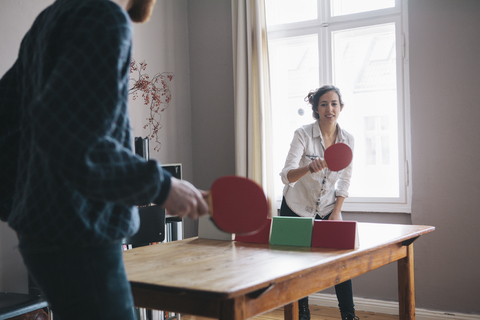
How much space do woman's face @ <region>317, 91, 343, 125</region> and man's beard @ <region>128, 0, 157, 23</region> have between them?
6.34 ft

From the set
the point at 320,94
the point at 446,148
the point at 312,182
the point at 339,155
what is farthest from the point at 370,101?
the point at 339,155

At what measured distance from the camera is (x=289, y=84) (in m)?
4.02

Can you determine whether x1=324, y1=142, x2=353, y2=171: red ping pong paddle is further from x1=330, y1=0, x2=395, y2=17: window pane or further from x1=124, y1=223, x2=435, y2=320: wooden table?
x1=330, y1=0, x2=395, y2=17: window pane

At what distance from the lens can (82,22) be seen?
86 cm

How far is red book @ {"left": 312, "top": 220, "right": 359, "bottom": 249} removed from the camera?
186cm

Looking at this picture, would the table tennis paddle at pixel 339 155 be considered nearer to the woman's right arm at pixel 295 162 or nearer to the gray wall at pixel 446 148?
the woman's right arm at pixel 295 162

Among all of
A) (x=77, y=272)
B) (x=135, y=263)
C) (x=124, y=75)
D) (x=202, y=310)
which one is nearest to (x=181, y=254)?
(x=135, y=263)

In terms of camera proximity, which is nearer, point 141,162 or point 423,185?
point 141,162

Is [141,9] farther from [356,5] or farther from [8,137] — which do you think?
[356,5]

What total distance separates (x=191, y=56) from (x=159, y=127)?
850 mm

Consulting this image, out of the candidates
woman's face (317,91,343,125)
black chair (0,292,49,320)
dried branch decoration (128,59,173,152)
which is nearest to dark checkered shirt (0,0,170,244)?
black chair (0,292,49,320)

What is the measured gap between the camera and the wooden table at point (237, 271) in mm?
1280

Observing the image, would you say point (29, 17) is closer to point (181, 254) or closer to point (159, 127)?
point (159, 127)

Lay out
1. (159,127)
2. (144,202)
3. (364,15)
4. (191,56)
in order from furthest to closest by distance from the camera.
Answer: (191,56)
(159,127)
(364,15)
(144,202)
